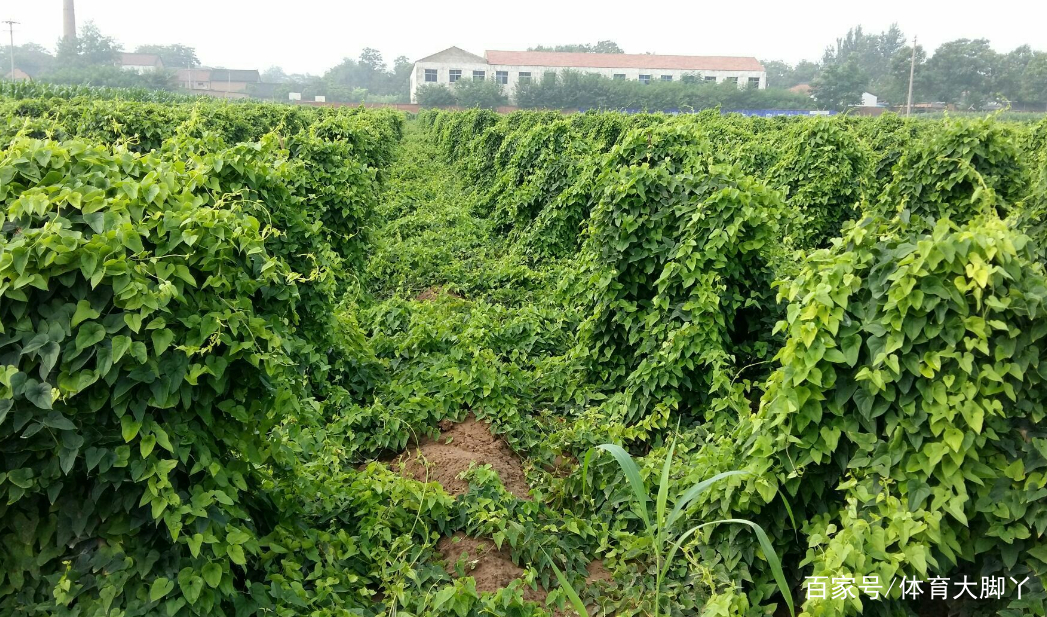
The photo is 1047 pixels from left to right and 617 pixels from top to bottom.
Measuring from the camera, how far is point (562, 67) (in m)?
79.1

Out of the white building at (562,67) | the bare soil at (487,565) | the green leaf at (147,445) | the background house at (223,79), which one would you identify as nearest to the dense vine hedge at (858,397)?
the bare soil at (487,565)

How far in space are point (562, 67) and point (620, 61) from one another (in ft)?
26.2

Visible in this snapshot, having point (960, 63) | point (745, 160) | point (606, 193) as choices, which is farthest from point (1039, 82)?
point (606, 193)

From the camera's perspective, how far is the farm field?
2.77 meters

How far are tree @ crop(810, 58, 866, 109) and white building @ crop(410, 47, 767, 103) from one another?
13.9 m

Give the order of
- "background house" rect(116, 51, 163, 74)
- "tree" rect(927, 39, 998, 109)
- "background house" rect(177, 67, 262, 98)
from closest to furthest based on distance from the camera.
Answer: "tree" rect(927, 39, 998, 109) < "background house" rect(177, 67, 262, 98) < "background house" rect(116, 51, 163, 74)

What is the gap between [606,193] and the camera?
6137mm

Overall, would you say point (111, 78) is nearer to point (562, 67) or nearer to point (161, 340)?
point (562, 67)

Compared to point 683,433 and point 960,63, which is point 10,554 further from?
point 960,63

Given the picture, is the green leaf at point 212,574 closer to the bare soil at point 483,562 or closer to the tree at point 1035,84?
the bare soil at point 483,562

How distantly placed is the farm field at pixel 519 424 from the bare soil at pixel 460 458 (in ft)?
0.08

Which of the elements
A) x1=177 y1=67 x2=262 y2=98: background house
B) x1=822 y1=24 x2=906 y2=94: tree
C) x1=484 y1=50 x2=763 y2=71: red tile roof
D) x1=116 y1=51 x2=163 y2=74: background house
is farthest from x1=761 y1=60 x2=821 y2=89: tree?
x1=116 y1=51 x2=163 y2=74: background house

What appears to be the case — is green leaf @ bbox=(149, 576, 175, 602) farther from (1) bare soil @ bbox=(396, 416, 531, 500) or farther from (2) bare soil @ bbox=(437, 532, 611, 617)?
(1) bare soil @ bbox=(396, 416, 531, 500)

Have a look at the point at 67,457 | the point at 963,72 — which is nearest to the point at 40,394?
the point at 67,457
